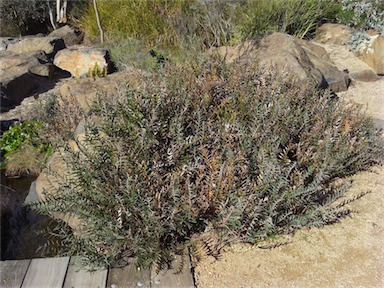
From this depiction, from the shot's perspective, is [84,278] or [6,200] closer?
[84,278]

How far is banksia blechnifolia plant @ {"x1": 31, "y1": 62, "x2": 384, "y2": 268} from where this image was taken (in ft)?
8.00

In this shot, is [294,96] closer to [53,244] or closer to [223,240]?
[223,240]

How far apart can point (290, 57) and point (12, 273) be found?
13.0ft

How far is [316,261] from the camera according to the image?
254 cm

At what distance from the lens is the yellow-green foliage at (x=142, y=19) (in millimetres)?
8086

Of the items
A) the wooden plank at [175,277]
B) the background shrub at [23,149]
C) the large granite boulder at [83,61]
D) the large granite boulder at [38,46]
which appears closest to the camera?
the wooden plank at [175,277]

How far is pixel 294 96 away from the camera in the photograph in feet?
11.6

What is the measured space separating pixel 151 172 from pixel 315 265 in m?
1.15

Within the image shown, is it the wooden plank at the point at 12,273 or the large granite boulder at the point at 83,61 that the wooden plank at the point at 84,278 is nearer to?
the wooden plank at the point at 12,273

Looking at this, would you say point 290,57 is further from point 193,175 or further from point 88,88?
point 193,175

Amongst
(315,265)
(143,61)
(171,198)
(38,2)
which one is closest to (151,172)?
(171,198)

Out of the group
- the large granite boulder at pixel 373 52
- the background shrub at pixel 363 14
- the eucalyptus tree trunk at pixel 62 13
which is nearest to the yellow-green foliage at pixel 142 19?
the eucalyptus tree trunk at pixel 62 13

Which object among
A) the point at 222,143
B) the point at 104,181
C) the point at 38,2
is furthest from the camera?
the point at 38,2

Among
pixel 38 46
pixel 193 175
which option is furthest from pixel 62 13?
pixel 193 175
